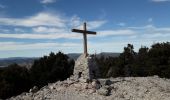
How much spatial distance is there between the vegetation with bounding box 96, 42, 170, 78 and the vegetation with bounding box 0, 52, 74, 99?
959 centimetres

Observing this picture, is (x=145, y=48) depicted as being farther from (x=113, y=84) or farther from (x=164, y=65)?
(x=113, y=84)

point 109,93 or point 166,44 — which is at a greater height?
point 166,44

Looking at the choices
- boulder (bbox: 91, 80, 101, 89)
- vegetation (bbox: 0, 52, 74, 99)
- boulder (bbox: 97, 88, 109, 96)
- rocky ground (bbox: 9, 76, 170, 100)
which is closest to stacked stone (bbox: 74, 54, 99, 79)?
rocky ground (bbox: 9, 76, 170, 100)

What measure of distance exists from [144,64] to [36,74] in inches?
633

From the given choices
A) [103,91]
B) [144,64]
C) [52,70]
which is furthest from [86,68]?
[144,64]

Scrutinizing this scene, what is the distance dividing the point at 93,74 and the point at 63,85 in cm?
230

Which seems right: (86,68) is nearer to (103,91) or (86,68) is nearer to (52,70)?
(103,91)

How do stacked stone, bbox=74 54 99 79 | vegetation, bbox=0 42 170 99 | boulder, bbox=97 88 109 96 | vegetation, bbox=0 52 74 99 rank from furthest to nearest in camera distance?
vegetation, bbox=0 42 170 99, vegetation, bbox=0 52 74 99, stacked stone, bbox=74 54 99 79, boulder, bbox=97 88 109 96

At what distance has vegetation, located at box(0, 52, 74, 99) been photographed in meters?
42.8

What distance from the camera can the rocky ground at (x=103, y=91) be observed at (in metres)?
21.7

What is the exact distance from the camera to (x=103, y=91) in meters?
22.1

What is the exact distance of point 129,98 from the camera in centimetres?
2155

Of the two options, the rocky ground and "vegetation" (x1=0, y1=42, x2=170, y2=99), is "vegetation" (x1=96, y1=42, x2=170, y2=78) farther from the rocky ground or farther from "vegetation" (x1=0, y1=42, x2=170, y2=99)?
the rocky ground

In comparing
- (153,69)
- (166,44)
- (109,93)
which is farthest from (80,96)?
(166,44)
